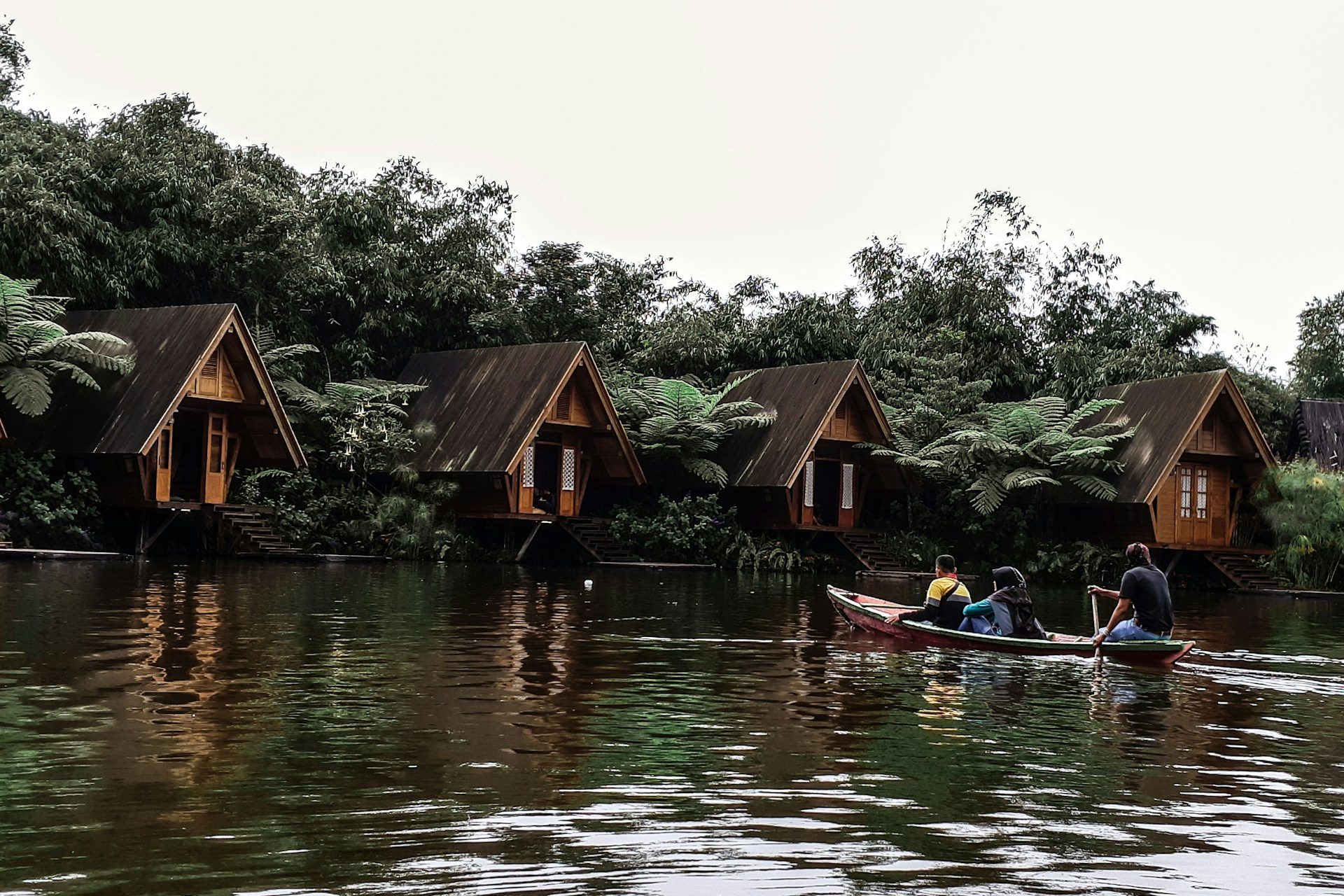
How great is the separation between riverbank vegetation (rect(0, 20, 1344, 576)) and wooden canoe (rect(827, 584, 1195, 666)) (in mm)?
19006

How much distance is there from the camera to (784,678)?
1427 centimetres

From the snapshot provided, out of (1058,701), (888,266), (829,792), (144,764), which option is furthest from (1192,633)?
(888,266)

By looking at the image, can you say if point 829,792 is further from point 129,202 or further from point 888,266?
point 888,266

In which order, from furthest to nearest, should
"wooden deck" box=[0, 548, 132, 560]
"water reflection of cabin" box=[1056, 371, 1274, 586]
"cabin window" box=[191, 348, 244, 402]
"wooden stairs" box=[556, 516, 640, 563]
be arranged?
"water reflection of cabin" box=[1056, 371, 1274, 586] < "wooden stairs" box=[556, 516, 640, 563] < "cabin window" box=[191, 348, 244, 402] < "wooden deck" box=[0, 548, 132, 560]

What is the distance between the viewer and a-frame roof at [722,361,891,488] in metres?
40.0

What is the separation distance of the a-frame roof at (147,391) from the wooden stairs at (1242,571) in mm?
22787

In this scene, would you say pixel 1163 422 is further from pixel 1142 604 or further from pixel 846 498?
pixel 1142 604

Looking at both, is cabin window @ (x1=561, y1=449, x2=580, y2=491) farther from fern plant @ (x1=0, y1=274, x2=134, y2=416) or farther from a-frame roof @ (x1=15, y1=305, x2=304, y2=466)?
fern plant @ (x1=0, y1=274, x2=134, y2=416)

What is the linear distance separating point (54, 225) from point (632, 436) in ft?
48.7

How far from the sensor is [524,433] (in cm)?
3716

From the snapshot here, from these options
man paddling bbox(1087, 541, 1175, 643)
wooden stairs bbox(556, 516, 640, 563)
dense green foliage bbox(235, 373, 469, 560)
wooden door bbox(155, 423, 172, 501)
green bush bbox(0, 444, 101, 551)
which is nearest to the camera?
man paddling bbox(1087, 541, 1175, 643)

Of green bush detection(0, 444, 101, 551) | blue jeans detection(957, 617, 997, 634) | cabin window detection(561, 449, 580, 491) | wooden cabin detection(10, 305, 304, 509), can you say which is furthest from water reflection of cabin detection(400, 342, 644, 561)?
blue jeans detection(957, 617, 997, 634)

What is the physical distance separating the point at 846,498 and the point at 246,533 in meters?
16.1

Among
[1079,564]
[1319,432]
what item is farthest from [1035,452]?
[1319,432]
